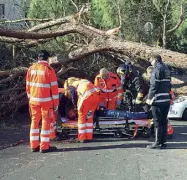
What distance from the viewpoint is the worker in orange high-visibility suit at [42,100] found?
715 cm

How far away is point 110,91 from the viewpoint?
29.4 ft

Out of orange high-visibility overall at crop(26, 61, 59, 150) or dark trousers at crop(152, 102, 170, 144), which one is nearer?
orange high-visibility overall at crop(26, 61, 59, 150)

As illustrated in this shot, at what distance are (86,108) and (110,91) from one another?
127 centimetres

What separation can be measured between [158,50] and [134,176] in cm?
476

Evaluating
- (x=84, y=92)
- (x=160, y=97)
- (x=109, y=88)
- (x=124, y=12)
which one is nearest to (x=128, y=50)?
(x=109, y=88)

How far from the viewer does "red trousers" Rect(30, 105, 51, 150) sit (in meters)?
7.12

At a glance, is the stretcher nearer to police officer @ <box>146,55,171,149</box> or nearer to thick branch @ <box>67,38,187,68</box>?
police officer @ <box>146,55,171,149</box>

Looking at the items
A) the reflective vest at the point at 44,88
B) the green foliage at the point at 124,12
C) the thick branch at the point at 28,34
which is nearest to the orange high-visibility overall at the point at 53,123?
the reflective vest at the point at 44,88

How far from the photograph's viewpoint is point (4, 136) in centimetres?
849

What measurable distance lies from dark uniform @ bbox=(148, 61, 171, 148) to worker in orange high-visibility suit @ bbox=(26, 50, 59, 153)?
1737 millimetres

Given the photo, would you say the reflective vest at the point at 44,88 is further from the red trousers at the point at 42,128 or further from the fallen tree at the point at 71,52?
the fallen tree at the point at 71,52

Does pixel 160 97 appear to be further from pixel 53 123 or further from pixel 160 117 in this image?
pixel 53 123

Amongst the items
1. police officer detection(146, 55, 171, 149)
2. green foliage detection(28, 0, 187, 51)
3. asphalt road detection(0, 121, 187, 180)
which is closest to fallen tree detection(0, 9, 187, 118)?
green foliage detection(28, 0, 187, 51)

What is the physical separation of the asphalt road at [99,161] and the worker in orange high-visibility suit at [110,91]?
3.38 feet
